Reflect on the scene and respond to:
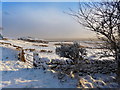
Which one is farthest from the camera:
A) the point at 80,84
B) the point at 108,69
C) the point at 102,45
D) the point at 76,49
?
the point at 76,49

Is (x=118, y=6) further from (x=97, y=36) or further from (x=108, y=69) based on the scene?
(x=108, y=69)

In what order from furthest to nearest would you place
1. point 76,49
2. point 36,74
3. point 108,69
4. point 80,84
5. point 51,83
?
point 76,49
point 108,69
point 36,74
point 51,83
point 80,84

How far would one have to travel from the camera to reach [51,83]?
22.7 feet

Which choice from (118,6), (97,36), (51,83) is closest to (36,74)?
(51,83)

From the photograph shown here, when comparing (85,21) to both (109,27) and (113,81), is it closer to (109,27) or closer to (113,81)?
(109,27)

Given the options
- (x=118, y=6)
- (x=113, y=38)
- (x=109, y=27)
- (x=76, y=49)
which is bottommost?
(x=76, y=49)

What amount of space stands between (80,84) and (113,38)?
2815 millimetres

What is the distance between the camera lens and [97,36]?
287 inches

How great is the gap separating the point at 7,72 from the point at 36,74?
73.4 inches

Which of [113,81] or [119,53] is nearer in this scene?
[119,53]

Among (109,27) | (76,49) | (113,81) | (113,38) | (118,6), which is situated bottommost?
(113,81)

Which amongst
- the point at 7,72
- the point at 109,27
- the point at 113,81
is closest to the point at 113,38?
the point at 109,27

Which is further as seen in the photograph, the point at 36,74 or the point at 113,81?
the point at 36,74

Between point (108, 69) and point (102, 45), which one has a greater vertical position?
point (102, 45)
